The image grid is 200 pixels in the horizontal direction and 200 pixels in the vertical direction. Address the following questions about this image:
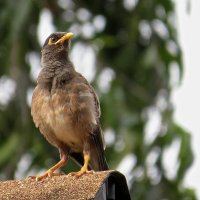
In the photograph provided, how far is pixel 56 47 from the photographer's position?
30.5 ft

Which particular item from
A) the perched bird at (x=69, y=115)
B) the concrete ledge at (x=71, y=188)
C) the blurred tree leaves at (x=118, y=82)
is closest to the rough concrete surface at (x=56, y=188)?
the concrete ledge at (x=71, y=188)

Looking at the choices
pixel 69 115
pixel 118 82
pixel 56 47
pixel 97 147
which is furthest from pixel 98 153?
pixel 118 82

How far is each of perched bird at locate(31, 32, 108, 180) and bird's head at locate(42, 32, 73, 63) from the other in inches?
12.7

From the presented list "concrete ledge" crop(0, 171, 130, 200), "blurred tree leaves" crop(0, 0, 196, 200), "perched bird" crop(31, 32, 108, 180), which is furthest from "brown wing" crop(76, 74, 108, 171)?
"blurred tree leaves" crop(0, 0, 196, 200)

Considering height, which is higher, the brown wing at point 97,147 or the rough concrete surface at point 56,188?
the rough concrete surface at point 56,188

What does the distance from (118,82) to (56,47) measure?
503cm

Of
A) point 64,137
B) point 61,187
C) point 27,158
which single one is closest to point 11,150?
point 27,158

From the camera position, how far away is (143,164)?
13945 mm

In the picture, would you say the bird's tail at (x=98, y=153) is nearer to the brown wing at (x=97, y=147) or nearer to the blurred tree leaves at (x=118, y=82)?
the brown wing at (x=97, y=147)

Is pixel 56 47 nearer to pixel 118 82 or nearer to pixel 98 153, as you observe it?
pixel 98 153

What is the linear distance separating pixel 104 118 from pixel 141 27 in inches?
69.7

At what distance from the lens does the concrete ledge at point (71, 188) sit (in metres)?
6.92

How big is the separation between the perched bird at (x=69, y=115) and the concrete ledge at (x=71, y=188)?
114 cm

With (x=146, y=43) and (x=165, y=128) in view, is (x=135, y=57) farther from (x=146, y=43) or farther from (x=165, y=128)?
(x=165, y=128)
